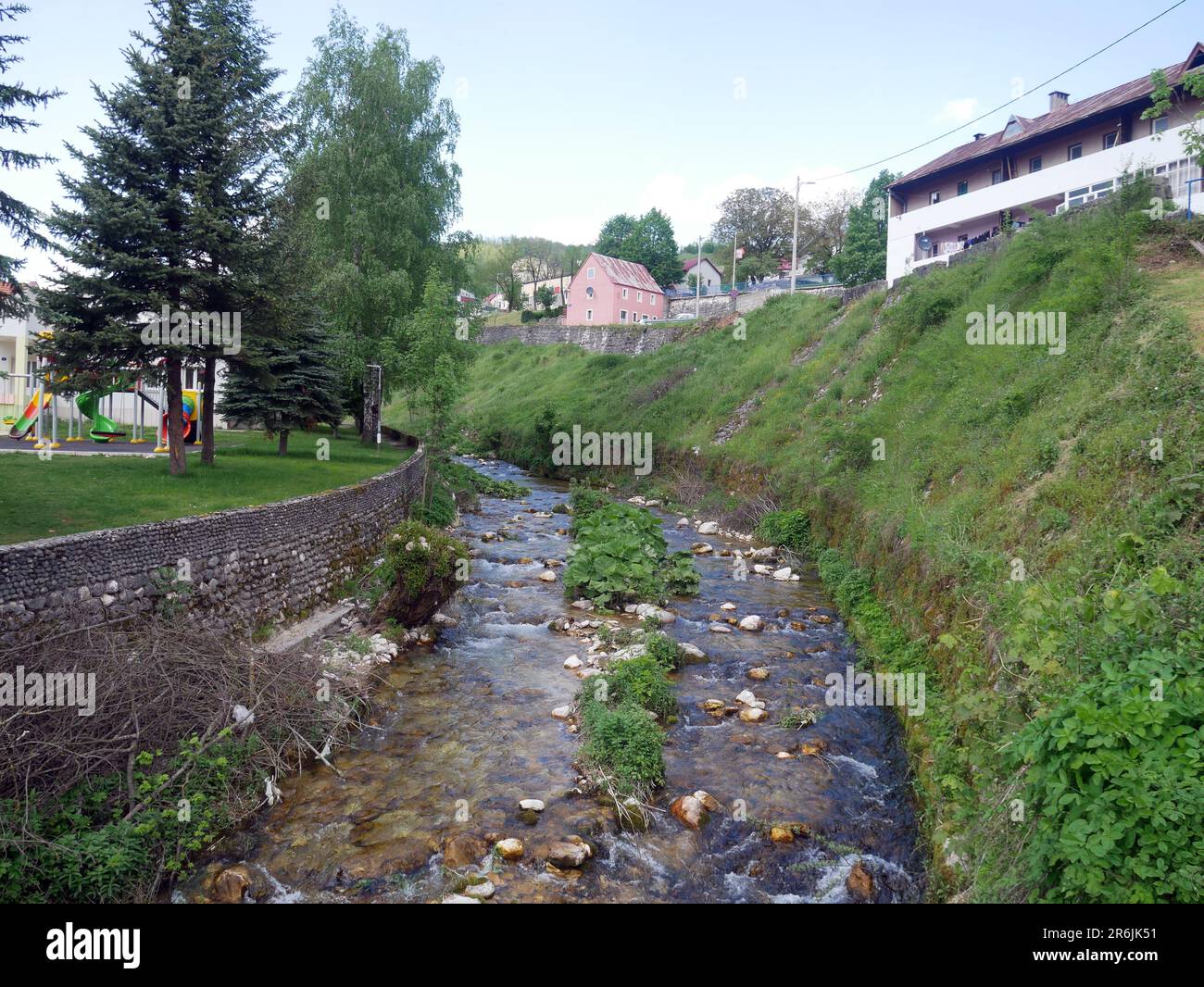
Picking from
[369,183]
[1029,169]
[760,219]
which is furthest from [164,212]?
[760,219]

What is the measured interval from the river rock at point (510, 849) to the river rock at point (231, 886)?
244cm

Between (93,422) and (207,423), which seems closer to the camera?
(207,423)

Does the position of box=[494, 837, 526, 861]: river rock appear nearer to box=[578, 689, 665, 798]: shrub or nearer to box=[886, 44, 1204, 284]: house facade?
box=[578, 689, 665, 798]: shrub

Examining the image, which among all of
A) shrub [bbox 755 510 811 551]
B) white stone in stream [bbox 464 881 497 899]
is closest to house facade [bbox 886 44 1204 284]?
shrub [bbox 755 510 811 551]

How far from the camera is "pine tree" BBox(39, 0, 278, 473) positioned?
1516cm

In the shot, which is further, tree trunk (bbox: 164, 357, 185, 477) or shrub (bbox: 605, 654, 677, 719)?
tree trunk (bbox: 164, 357, 185, 477)

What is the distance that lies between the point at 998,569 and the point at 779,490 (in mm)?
13164

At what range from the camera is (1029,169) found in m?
36.0

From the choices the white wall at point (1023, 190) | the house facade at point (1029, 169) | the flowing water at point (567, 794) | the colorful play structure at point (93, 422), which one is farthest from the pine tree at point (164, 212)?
the white wall at point (1023, 190)

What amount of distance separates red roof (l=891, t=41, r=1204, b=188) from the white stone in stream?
33275 millimetres

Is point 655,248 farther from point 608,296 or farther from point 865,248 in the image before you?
point 865,248

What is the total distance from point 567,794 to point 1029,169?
39.2 meters

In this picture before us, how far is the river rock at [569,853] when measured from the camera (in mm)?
7660
